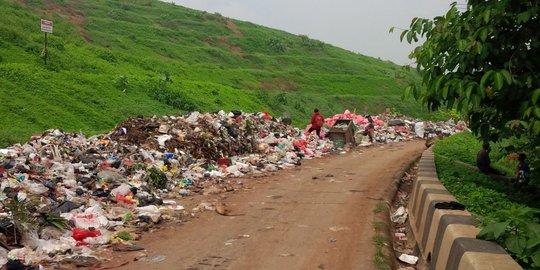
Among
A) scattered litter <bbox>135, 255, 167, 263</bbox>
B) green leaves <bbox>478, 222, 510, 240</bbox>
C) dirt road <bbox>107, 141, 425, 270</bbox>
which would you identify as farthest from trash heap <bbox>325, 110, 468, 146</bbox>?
green leaves <bbox>478, 222, 510, 240</bbox>

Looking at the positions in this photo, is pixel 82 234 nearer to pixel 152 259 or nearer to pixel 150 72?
pixel 152 259

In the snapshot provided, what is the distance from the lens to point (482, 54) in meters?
5.89

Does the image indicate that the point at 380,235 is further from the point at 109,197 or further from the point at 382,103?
the point at 382,103

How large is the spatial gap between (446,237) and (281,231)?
265 centimetres

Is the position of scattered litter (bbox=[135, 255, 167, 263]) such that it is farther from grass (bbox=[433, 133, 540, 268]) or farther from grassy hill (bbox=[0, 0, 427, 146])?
grassy hill (bbox=[0, 0, 427, 146])

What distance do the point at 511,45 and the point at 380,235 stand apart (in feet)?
9.89

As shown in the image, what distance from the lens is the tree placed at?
18.4 ft

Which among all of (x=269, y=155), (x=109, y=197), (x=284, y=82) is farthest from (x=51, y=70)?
(x=284, y=82)

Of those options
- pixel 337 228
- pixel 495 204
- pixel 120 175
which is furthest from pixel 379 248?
pixel 120 175

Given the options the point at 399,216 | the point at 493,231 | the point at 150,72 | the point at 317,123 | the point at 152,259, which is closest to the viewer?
the point at 493,231

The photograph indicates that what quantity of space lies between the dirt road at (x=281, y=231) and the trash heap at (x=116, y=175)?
0.63 metres

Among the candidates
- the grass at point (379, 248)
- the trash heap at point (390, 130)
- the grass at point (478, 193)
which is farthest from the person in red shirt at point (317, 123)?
the grass at point (379, 248)

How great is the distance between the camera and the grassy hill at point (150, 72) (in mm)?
17016

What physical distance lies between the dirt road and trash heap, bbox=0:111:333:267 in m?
0.63
